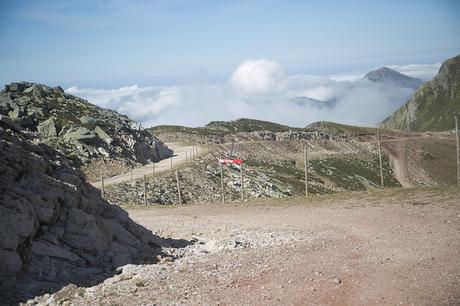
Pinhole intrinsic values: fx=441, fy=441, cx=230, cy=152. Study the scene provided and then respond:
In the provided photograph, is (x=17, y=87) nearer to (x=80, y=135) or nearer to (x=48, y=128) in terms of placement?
(x=48, y=128)

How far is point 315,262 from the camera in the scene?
18922 mm

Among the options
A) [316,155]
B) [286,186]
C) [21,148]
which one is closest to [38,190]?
[21,148]

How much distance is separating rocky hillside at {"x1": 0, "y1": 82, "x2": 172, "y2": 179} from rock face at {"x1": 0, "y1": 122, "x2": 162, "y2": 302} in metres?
40.3

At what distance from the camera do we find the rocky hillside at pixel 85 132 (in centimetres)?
6681

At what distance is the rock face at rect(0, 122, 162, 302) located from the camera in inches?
647

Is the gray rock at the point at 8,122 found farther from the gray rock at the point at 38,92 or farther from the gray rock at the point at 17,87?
the gray rock at the point at 17,87

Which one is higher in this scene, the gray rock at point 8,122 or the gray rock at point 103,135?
the gray rock at point 103,135

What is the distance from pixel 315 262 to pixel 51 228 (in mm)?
11280

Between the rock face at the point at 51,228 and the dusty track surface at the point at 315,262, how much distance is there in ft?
5.50

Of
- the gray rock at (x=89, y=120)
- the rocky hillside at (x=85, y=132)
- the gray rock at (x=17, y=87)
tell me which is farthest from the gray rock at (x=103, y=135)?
the gray rock at (x=17, y=87)

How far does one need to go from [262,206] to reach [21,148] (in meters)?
20.5

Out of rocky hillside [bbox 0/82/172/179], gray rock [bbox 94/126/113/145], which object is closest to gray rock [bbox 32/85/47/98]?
rocky hillside [bbox 0/82/172/179]

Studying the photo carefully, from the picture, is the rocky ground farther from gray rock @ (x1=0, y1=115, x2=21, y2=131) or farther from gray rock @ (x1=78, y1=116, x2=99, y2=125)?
gray rock @ (x1=0, y1=115, x2=21, y2=131)

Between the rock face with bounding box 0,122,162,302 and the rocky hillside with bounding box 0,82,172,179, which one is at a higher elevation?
the rocky hillside with bounding box 0,82,172,179
